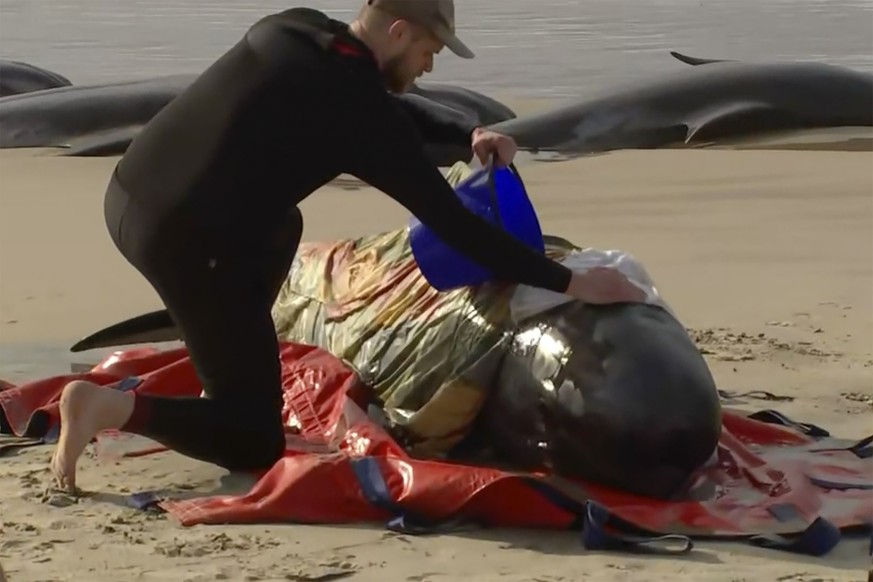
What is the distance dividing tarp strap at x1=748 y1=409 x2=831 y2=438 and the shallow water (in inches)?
475

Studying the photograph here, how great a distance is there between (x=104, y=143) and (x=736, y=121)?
4.82 metres

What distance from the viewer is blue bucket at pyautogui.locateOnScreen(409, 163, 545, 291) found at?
531cm

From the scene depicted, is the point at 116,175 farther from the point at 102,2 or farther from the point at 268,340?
the point at 102,2

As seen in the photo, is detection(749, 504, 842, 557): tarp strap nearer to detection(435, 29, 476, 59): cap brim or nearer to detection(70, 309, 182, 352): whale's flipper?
detection(435, 29, 476, 59): cap brim

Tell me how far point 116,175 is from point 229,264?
1.80 ft

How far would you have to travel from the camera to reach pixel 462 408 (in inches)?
205

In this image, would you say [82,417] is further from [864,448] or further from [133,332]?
[864,448]

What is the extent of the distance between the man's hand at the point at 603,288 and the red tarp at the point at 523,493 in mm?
550

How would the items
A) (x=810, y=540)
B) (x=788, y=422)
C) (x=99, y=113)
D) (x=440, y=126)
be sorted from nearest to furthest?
(x=810, y=540)
(x=440, y=126)
(x=788, y=422)
(x=99, y=113)

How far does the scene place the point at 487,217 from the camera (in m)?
5.30

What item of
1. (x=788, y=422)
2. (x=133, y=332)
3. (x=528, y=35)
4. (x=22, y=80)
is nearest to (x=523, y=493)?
(x=788, y=422)

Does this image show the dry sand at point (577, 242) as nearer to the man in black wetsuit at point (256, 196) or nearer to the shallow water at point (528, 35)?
the man in black wetsuit at point (256, 196)

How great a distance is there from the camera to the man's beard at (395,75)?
483cm

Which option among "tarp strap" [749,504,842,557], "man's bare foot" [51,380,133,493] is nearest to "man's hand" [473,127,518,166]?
"man's bare foot" [51,380,133,493]
